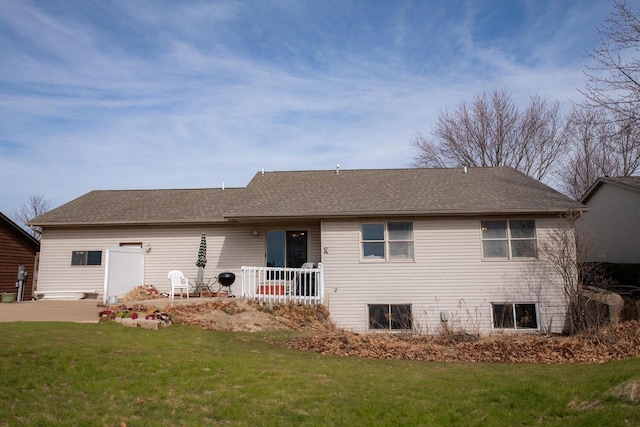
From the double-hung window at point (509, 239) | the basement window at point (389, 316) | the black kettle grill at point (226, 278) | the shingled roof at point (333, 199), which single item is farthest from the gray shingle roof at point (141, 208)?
the double-hung window at point (509, 239)

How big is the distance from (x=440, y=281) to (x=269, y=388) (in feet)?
29.0

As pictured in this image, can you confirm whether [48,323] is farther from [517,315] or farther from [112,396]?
[517,315]

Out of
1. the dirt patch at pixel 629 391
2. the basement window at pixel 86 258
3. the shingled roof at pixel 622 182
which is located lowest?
the dirt patch at pixel 629 391

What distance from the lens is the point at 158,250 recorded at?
1588 centimetres

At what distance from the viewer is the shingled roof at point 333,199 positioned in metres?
13.8

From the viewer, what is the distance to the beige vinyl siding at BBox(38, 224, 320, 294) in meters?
15.6

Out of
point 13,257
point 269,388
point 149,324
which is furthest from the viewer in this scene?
point 13,257

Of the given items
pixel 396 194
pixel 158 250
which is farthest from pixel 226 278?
pixel 396 194

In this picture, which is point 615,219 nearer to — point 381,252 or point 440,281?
point 440,281

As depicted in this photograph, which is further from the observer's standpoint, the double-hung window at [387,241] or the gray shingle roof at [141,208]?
the gray shingle roof at [141,208]

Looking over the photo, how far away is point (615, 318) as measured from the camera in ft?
37.5

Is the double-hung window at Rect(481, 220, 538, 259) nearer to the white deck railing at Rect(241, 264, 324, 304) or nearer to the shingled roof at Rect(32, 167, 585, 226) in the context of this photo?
the shingled roof at Rect(32, 167, 585, 226)

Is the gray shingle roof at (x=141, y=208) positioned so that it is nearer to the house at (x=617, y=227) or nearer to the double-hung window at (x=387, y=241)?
the double-hung window at (x=387, y=241)

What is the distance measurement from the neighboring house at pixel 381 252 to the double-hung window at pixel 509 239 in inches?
1.2
